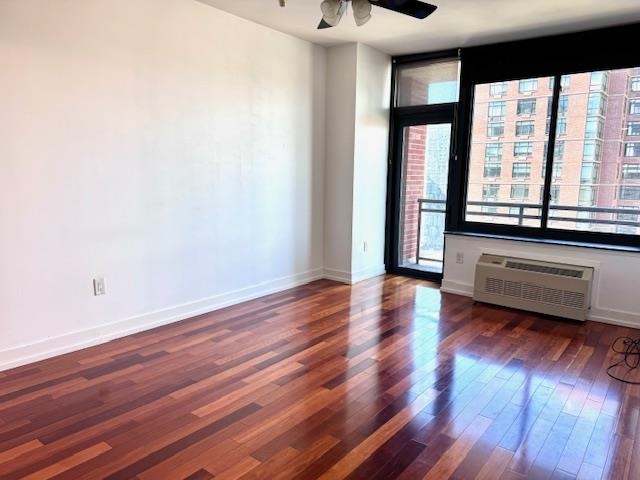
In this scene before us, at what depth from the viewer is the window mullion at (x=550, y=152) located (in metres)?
4.36

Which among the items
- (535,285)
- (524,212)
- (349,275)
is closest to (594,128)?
(524,212)

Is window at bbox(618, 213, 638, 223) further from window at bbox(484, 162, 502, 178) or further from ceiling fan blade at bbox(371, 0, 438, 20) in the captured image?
ceiling fan blade at bbox(371, 0, 438, 20)

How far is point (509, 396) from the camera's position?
2684 millimetres

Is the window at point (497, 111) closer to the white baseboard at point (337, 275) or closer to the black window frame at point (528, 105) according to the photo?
the black window frame at point (528, 105)

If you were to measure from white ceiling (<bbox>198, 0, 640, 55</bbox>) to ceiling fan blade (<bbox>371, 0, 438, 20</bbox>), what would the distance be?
0.85 m

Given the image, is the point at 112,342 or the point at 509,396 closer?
the point at 509,396

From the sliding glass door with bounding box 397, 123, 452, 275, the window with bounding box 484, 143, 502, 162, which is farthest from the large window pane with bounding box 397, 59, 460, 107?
the window with bounding box 484, 143, 502, 162

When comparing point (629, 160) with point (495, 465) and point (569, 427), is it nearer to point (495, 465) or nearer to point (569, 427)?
point (569, 427)

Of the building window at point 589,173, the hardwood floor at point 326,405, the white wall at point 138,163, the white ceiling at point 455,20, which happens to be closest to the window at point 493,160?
the building window at point 589,173

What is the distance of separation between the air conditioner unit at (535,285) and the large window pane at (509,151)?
0.52m

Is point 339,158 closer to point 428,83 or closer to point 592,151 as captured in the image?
point 428,83

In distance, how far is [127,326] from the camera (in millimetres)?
3475

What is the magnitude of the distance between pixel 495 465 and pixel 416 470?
1.20 feet

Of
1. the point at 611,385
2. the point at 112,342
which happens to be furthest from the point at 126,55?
the point at 611,385
